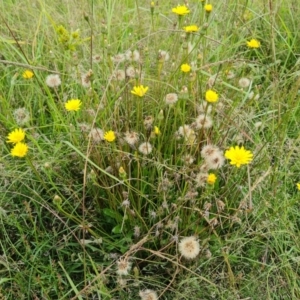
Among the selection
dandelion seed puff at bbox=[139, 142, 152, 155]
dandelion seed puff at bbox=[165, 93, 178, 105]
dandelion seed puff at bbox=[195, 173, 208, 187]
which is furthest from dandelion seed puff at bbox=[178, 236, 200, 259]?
dandelion seed puff at bbox=[165, 93, 178, 105]

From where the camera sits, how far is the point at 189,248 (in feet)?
3.78

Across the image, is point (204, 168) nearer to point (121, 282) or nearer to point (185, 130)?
point (185, 130)

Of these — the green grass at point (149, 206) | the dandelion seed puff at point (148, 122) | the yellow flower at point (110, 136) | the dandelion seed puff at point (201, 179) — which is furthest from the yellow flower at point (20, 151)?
the dandelion seed puff at point (201, 179)

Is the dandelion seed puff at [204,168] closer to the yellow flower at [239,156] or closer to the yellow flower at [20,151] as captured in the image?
the yellow flower at [239,156]

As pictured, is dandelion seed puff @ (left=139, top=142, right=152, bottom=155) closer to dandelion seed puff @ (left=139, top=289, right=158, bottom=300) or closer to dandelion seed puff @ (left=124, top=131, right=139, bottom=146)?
dandelion seed puff @ (left=124, top=131, right=139, bottom=146)

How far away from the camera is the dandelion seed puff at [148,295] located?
1.15m

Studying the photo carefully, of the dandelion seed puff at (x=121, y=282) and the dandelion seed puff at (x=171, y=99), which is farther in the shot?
the dandelion seed puff at (x=171, y=99)

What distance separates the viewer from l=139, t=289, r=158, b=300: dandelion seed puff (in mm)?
1154

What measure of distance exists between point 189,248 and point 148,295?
0.16 m

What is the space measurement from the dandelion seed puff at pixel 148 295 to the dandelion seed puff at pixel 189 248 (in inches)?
5.1

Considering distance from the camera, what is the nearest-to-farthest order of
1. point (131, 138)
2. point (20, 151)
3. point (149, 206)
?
point (20, 151), point (131, 138), point (149, 206)

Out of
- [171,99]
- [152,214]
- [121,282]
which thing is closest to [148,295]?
[121,282]

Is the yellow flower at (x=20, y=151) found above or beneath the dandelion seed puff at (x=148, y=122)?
above

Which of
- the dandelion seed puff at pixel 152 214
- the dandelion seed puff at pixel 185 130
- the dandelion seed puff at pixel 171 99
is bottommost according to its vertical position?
the dandelion seed puff at pixel 152 214
